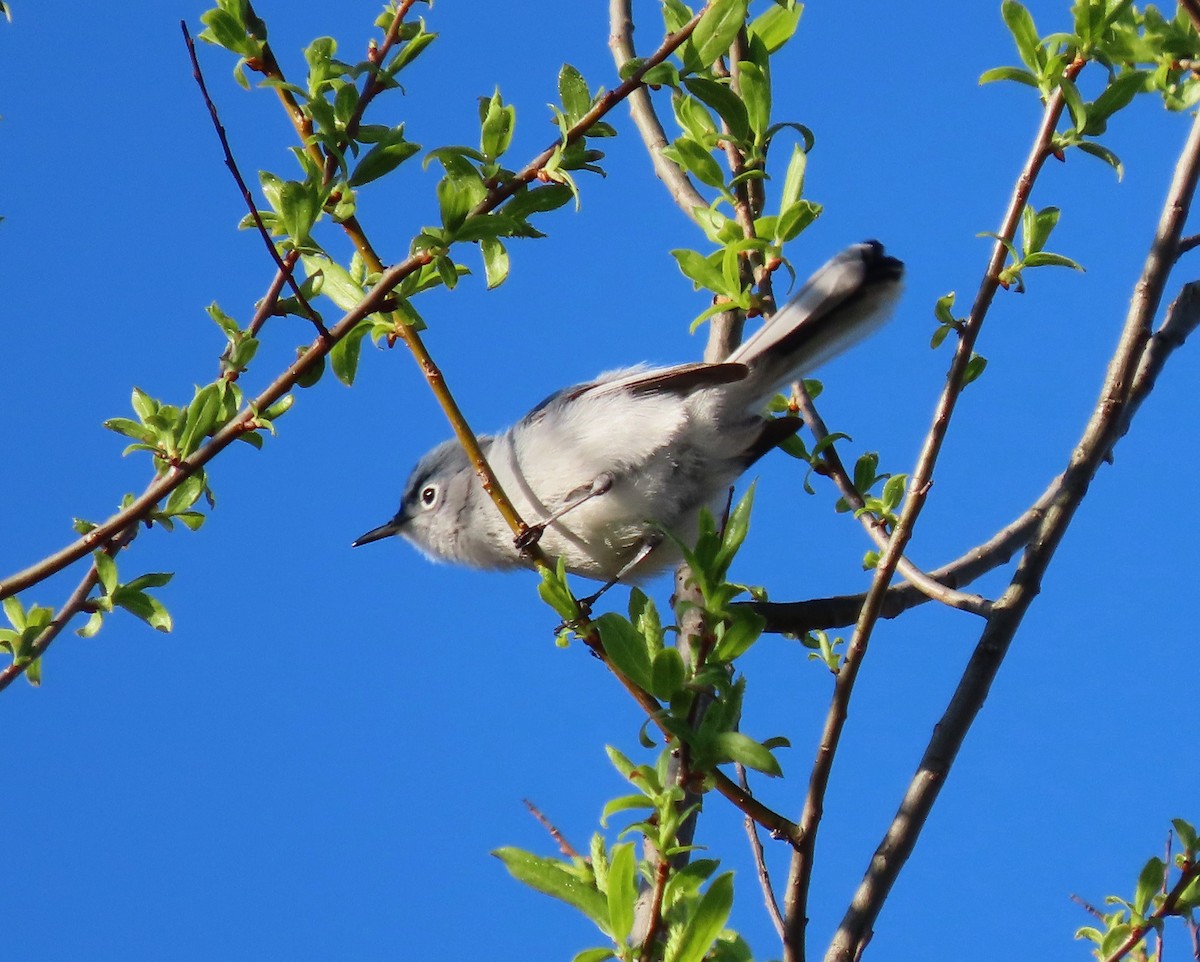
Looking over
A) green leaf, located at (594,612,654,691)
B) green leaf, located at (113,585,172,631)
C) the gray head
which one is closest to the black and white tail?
the gray head

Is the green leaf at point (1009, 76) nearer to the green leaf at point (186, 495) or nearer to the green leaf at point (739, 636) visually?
the green leaf at point (739, 636)

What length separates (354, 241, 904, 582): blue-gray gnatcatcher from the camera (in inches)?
135

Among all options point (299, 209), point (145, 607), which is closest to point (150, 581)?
point (145, 607)

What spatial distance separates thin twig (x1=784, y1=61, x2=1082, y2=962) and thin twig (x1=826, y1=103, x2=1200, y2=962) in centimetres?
16

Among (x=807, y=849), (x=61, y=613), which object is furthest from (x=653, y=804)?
(x=61, y=613)

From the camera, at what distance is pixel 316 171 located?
2.27 meters

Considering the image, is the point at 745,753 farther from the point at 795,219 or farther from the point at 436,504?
the point at 436,504

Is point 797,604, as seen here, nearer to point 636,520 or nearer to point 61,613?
point 636,520

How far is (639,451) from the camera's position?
3725 millimetres

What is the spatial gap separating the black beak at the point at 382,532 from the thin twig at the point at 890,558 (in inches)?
Answer: 101

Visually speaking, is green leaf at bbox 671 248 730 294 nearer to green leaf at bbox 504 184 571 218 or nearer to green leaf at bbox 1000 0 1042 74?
green leaf at bbox 504 184 571 218

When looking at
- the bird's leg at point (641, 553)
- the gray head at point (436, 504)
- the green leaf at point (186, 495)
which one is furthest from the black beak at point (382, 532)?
the green leaf at point (186, 495)

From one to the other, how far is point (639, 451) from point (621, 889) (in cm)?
192

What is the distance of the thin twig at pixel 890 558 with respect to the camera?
224cm
